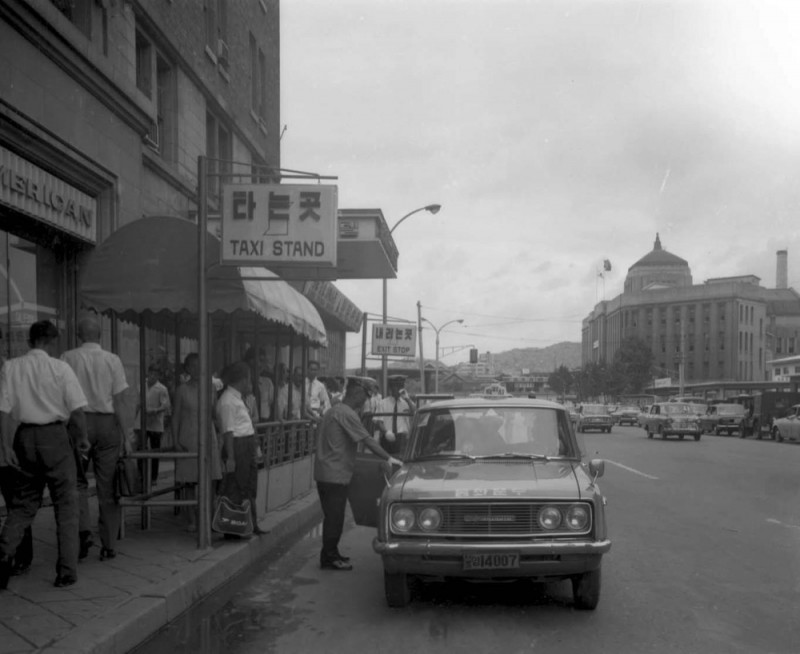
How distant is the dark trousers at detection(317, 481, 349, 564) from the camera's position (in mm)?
7660

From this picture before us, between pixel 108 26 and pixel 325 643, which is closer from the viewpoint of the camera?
pixel 325 643

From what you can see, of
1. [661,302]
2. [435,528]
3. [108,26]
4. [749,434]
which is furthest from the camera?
[661,302]

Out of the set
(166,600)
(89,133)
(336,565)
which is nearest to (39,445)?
(166,600)

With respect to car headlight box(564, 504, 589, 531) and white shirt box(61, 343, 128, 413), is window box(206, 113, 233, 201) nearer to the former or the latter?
white shirt box(61, 343, 128, 413)

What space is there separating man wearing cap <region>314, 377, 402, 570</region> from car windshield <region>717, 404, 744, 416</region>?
40.1 meters

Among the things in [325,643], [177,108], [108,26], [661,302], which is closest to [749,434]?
[177,108]

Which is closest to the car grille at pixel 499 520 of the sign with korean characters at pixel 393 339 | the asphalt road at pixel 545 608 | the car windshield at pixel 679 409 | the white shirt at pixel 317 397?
the asphalt road at pixel 545 608

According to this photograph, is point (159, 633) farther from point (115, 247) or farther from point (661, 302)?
point (661, 302)

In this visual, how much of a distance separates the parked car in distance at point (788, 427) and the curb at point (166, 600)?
31.3m

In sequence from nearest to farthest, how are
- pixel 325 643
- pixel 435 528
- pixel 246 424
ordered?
pixel 325 643 → pixel 435 528 → pixel 246 424

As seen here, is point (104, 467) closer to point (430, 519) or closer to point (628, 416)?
point (430, 519)

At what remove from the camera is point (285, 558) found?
27.3 ft

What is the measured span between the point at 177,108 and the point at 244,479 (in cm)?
1056

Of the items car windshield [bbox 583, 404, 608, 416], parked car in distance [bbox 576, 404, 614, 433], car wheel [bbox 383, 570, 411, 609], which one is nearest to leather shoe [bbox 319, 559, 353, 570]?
car wheel [bbox 383, 570, 411, 609]
